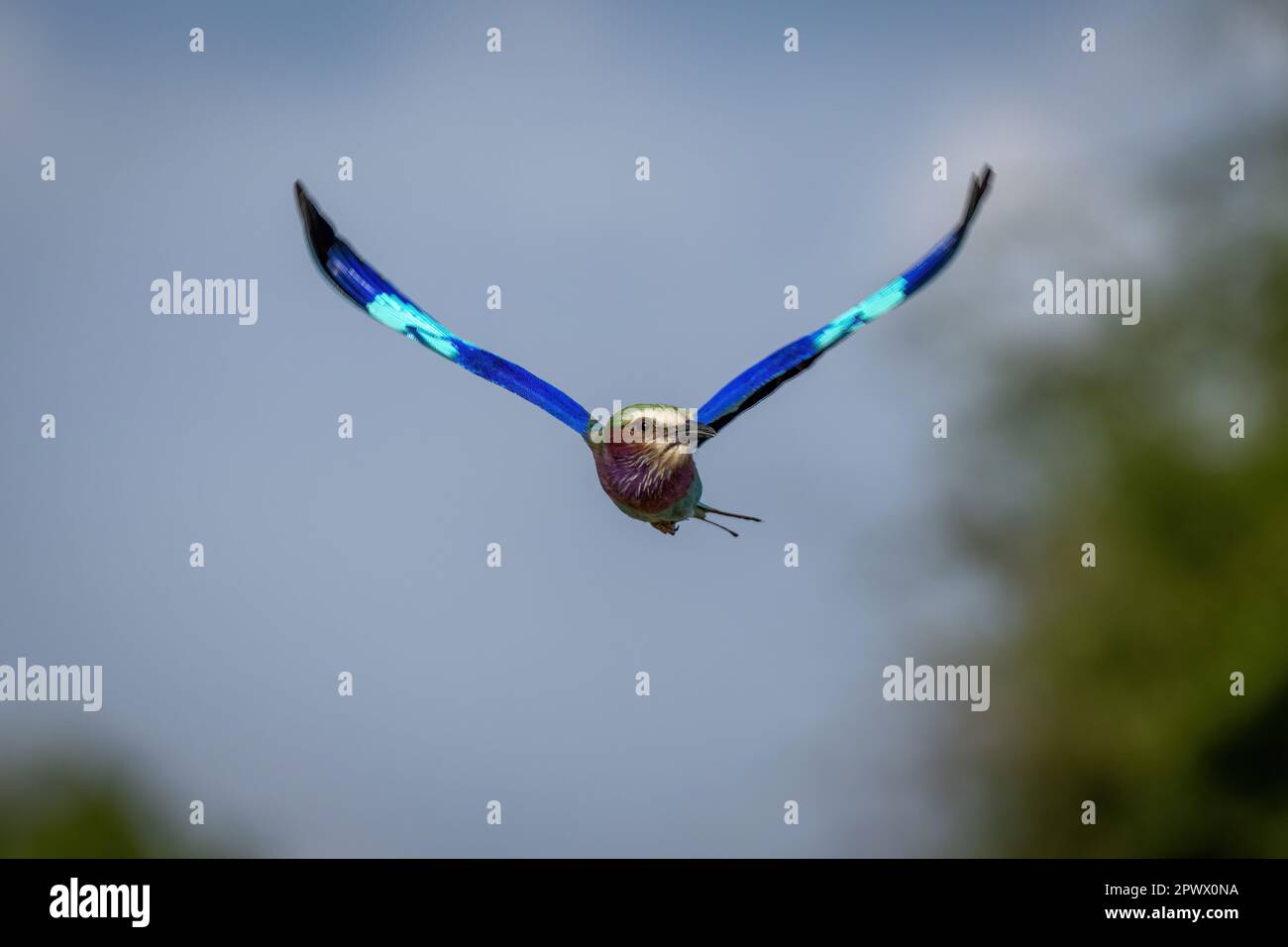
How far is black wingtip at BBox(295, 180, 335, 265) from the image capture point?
7.59 meters

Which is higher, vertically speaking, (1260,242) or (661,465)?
(1260,242)

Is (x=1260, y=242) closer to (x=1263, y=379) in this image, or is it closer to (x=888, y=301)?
(x=1263, y=379)

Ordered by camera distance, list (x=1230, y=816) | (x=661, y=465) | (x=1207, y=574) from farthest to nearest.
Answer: (x=1207, y=574)
(x=1230, y=816)
(x=661, y=465)

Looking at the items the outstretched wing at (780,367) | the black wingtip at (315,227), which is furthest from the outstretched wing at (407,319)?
the outstretched wing at (780,367)

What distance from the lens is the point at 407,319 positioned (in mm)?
8117

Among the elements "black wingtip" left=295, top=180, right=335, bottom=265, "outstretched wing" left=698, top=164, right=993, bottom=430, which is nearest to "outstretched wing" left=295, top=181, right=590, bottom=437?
"black wingtip" left=295, top=180, right=335, bottom=265

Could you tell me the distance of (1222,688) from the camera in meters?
19.5

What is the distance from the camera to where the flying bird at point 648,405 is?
23.7 feet

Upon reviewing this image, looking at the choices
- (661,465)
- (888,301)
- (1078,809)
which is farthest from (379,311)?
(1078,809)

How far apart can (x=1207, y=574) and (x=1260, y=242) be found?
4554 millimetres

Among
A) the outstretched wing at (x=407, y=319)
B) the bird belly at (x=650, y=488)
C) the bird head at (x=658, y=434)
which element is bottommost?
the bird belly at (x=650, y=488)

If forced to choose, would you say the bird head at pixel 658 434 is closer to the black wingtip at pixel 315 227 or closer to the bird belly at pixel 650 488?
the bird belly at pixel 650 488

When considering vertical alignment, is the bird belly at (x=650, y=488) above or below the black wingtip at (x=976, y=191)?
below

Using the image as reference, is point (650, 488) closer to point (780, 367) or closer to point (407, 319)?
point (780, 367)
